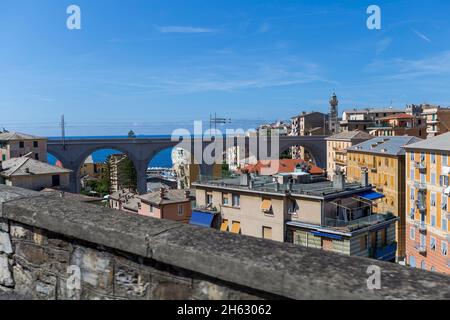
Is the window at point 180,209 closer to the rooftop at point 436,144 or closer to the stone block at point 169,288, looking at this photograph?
the rooftop at point 436,144

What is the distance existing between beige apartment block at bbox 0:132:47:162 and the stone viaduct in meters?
4.22

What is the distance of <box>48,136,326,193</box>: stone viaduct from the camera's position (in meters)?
47.2

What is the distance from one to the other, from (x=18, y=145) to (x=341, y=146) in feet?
122

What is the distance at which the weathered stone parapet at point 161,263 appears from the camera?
1.76 metres

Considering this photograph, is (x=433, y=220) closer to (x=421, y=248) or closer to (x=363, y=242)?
(x=421, y=248)

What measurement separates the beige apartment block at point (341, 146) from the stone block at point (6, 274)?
150 ft

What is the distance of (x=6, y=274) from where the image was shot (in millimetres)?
3100

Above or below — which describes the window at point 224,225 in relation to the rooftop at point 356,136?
below

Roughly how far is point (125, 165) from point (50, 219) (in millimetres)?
57205

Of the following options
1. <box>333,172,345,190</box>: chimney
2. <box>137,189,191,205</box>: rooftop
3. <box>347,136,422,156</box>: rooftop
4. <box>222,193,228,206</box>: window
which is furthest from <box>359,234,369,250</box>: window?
<box>347,136,422,156</box>: rooftop

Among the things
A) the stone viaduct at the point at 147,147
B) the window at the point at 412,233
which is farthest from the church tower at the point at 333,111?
the window at the point at 412,233

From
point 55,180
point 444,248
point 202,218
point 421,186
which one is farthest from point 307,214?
point 55,180

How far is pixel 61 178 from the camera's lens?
28156mm
